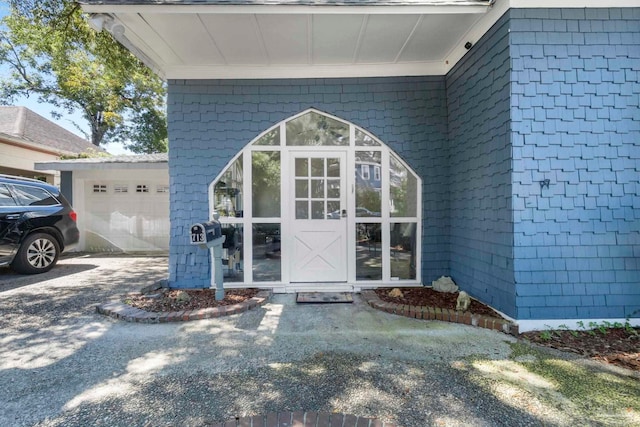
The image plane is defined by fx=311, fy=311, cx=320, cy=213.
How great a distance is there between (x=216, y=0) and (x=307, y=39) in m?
1.05

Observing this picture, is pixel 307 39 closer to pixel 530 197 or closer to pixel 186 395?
pixel 530 197

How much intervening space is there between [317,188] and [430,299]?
203 cm

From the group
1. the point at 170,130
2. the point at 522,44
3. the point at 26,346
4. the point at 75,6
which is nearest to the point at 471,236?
the point at 522,44

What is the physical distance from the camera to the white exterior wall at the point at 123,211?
7.69 m

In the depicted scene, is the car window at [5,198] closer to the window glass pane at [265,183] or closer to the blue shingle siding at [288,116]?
the blue shingle siding at [288,116]

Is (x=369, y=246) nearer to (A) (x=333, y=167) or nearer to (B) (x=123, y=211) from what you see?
(A) (x=333, y=167)

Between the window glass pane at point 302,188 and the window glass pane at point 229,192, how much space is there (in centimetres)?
79

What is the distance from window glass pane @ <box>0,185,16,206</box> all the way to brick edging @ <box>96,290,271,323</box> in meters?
3.27

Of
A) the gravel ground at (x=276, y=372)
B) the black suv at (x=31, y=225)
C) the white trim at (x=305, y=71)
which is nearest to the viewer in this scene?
the gravel ground at (x=276, y=372)

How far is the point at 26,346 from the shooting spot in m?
2.74

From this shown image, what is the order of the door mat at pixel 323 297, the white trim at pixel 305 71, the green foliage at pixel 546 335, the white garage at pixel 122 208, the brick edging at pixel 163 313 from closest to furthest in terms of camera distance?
the green foliage at pixel 546 335, the brick edging at pixel 163 313, the door mat at pixel 323 297, the white trim at pixel 305 71, the white garage at pixel 122 208

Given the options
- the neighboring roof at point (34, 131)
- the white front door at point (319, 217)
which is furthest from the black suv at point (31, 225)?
the white front door at point (319, 217)

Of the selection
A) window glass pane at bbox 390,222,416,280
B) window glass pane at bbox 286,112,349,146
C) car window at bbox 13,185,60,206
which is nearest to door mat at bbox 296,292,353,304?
window glass pane at bbox 390,222,416,280

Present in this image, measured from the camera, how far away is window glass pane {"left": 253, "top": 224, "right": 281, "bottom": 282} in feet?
14.2
